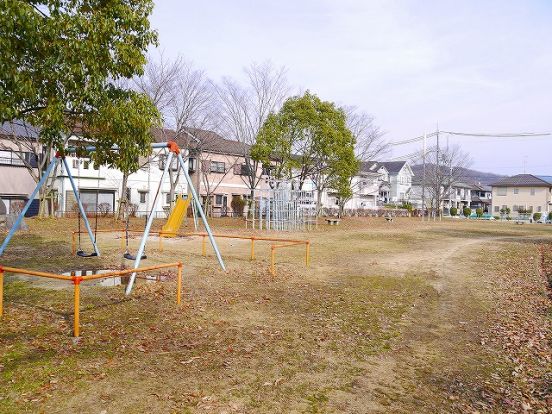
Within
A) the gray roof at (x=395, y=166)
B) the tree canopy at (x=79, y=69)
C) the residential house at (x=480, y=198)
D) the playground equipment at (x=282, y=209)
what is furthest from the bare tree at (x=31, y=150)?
the residential house at (x=480, y=198)

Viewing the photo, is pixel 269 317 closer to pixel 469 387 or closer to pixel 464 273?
pixel 469 387

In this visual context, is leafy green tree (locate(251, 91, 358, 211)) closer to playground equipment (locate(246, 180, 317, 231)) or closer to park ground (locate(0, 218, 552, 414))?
playground equipment (locate(246, 180, 317, 231))

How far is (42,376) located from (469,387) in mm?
4188

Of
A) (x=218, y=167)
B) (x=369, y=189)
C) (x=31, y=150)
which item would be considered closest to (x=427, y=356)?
(x=31, y=150)

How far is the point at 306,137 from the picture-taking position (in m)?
27.8

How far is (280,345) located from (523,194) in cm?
7019

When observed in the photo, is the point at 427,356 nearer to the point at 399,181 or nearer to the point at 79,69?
the point at 79,69

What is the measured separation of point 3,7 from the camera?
17.4ft

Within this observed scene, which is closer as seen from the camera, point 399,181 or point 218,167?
point 218,167

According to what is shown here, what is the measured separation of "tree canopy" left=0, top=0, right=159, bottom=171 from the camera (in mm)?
5668

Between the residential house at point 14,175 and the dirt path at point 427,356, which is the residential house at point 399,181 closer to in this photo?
the residential house at point 14,175

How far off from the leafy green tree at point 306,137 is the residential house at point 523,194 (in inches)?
1887

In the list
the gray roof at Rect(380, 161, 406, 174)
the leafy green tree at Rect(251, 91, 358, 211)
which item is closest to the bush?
the leafy green tree at Rect(251, 91, 358, 211)

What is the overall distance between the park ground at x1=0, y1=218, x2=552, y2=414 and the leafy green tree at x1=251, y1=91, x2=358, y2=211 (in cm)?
1696
